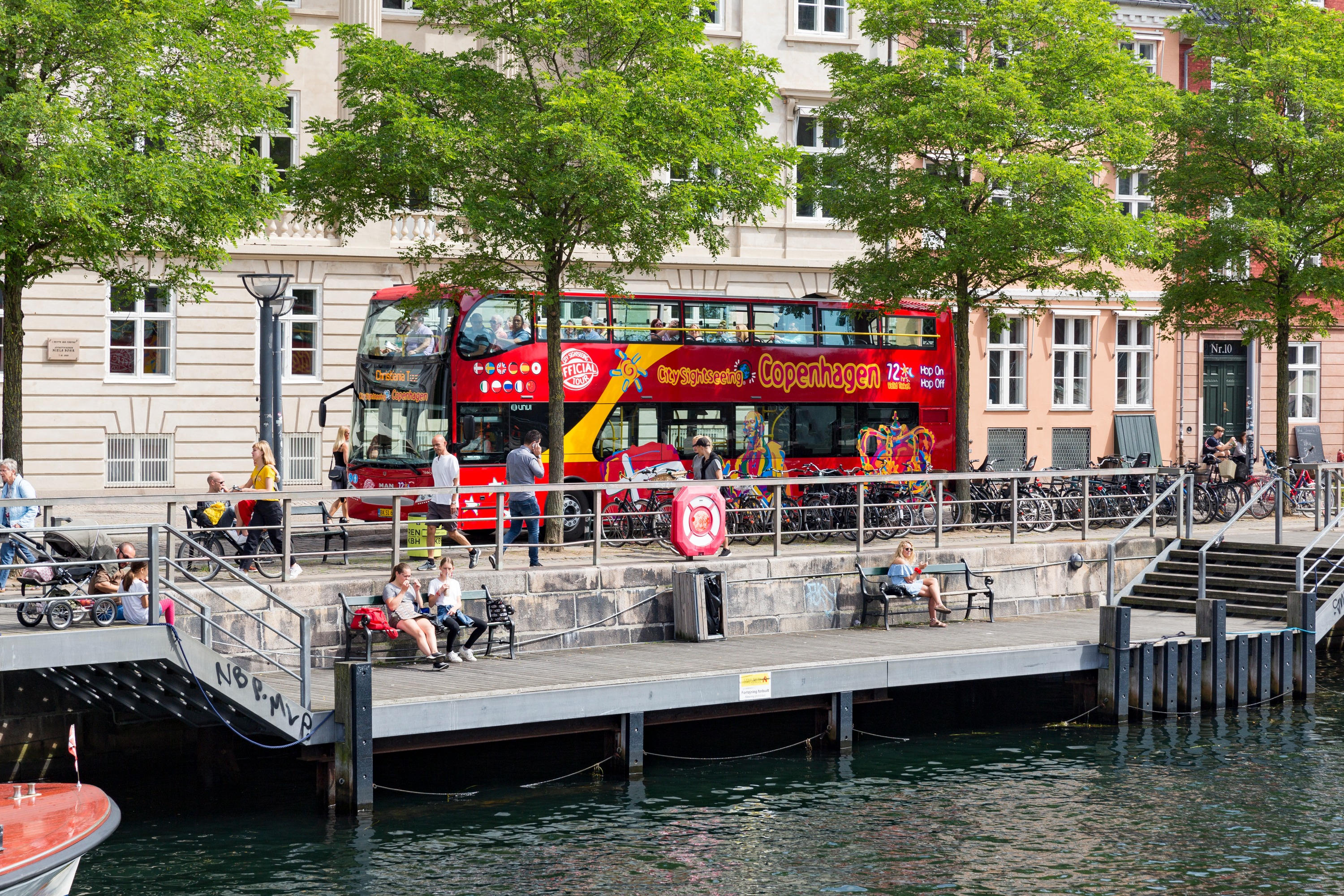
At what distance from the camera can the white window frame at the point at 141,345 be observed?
112 ft

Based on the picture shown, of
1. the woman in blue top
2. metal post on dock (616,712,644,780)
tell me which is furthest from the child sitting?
the woman in blue top

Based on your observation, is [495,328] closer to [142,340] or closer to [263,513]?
[263,513]

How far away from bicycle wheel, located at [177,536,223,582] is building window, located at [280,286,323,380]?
15912mm

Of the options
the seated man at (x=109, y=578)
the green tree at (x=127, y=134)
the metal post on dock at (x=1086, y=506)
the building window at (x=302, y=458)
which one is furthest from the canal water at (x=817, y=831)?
the building window at (x=302, y=458)

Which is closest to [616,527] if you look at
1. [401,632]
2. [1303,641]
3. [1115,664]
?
[401,632]

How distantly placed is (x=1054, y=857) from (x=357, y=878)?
19.6 ft

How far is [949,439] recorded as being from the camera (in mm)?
31250

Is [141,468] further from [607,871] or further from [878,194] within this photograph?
[607,871]

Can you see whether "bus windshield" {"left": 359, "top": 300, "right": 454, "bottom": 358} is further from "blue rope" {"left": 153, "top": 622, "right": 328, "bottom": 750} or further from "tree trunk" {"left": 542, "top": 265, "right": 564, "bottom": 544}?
"blue rope" {"left": 153, "top": 622, "right": 328, "bottom": 750}

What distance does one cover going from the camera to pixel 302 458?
35.3m

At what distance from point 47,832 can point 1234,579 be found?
1758 cm

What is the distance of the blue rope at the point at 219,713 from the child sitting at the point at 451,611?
8.88 ft

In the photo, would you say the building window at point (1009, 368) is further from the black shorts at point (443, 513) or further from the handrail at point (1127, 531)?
Answer: the black shorts at point (443, 513)

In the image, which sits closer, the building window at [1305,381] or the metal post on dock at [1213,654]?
the metal post on dock at [1213,654]
